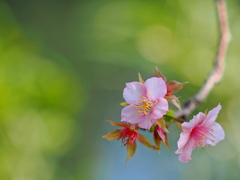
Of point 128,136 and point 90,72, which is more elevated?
point 128,136

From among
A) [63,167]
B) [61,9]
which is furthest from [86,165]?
[61,9]

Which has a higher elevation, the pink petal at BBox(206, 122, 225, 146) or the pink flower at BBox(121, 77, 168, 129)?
the pink flower at BBox(121, 77, 168, 129)

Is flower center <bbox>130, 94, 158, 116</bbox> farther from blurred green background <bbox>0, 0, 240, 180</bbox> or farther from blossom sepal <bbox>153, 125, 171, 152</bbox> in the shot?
blurred green background <bbox>0, 0, 240, 180</bbox>

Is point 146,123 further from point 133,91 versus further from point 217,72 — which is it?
point 217,72

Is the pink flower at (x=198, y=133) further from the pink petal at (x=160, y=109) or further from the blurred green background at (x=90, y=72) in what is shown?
the blurred green background at (x=90, y=72)

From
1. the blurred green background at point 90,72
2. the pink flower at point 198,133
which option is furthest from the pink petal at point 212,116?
the blurred green background at point 90,72

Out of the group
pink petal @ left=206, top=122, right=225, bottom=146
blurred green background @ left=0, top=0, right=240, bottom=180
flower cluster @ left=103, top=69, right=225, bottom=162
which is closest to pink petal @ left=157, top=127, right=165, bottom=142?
flower cluster @ left=103, top=69, right=225, bottom=162

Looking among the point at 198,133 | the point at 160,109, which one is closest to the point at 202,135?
the point at 198,133
